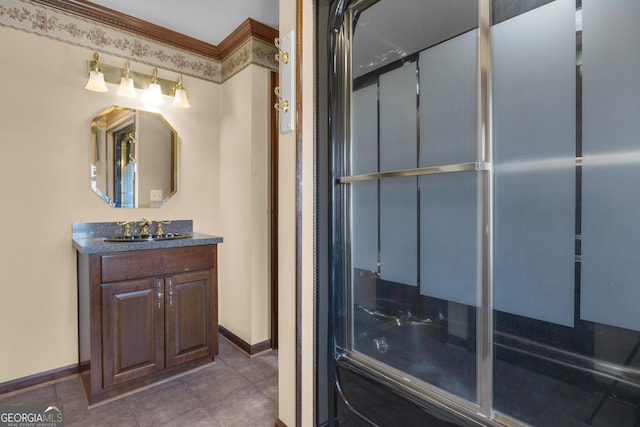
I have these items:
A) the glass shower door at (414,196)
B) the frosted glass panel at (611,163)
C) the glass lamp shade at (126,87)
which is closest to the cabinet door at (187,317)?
the glass shower door at (414,196)

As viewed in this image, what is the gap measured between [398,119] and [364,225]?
0.45m

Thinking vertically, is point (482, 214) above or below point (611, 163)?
below

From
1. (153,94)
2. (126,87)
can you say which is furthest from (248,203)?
(126,87)

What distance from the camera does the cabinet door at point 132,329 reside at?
76.8 inches

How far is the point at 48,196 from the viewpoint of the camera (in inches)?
87.0

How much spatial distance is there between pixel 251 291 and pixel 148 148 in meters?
1.49

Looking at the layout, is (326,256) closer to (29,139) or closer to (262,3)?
(262,3)

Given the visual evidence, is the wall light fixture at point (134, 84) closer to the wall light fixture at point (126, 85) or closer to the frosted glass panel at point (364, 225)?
the wall light fixture at point (126, 85)

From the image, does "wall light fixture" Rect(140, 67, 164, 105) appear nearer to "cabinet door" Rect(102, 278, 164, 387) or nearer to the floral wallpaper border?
the floral wallpaper border

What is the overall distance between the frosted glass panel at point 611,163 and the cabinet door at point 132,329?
88.9 inches

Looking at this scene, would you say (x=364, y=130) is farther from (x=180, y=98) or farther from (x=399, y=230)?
(x=180, y=98)

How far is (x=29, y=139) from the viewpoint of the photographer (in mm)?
2141

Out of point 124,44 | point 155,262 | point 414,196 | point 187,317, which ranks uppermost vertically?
point 124,44

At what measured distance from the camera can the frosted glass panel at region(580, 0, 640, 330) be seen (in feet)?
2.49
